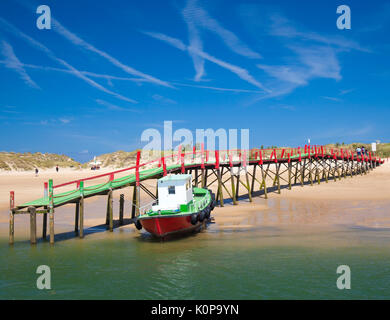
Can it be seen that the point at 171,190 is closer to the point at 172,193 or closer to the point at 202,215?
the point at 172,193

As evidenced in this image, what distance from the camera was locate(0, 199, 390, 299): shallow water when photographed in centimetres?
1228

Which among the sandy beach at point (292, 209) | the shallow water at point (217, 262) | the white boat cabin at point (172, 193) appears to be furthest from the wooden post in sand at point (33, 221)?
the white boat cabin at point (172, 193)

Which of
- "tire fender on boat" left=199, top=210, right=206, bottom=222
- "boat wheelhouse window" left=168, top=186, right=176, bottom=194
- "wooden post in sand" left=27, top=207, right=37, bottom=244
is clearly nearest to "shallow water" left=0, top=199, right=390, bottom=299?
"wooden post in sand" left=27, top=207, right=37, bottom=244

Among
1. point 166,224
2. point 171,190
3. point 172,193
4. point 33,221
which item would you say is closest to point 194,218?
point 166,224

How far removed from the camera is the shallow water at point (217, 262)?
12.3 meters

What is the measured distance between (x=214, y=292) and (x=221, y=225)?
11.4 meters

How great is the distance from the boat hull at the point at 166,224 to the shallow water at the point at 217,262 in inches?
21.7

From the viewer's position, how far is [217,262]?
15281 mm

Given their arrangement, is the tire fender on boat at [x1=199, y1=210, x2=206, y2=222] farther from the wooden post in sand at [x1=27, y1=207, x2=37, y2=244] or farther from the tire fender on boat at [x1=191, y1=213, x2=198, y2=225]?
the wooden post in sand at [x1=27, y1=207, x2=37, y2=244]

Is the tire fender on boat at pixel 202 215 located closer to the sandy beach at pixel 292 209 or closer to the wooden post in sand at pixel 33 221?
the sandy beach at pixel 292 209

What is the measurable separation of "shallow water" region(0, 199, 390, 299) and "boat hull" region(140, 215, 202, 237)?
55cm
